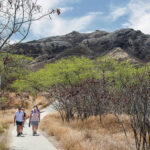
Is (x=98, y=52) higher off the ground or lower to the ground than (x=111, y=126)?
higher

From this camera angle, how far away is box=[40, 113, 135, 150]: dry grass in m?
8.54

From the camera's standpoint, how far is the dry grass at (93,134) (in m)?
8.54

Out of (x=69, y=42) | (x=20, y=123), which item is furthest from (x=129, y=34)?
(x=20, y=123)

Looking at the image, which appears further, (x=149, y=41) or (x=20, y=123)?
(x=149, y=41)

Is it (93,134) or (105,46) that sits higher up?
(105,46)

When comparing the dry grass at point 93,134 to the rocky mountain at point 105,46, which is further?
the rocky mountain at point 105,46

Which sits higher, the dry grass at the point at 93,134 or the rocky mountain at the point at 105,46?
the rocky mountain at the point at 105,46

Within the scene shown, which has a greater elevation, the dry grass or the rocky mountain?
the rocky mountain

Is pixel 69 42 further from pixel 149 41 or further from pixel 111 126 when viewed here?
pixel 111 126

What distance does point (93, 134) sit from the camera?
1137cm

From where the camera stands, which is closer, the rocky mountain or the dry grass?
the dry grass

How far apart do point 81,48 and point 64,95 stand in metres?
122

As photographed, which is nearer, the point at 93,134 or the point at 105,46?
the point at 93,134

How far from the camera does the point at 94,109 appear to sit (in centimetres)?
1873
